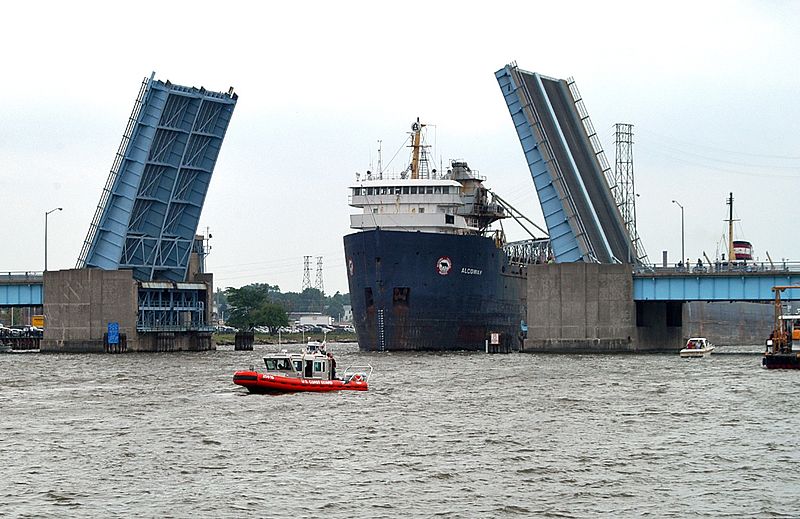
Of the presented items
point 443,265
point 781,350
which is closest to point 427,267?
point 443,265

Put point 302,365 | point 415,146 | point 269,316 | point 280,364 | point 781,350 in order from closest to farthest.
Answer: point 302,365 → point 280,364 → point 781,350 → point 415,146 → point 269,316

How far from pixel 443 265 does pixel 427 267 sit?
3.74ft

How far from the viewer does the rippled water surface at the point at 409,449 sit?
82.0ft

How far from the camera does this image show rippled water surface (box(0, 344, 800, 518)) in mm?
25000

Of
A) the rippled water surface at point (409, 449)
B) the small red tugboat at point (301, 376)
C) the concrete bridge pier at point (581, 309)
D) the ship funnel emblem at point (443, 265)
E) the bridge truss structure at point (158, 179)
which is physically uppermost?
the bridge truss structure at point (158, 179)

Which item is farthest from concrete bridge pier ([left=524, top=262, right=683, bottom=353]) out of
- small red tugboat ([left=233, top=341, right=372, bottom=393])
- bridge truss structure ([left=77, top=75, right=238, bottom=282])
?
small red tugboat ([left=233, top=341, right=372, bottom=393])

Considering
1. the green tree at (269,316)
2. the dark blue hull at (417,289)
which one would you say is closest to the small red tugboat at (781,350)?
the dark blue hull at (417,289)

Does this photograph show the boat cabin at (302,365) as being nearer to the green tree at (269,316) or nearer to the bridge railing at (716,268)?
the bridge railing at (716,268)

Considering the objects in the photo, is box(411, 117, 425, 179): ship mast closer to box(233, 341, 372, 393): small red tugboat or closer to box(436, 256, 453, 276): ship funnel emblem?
box(436, 256, 453, 276): ship funnel emblem

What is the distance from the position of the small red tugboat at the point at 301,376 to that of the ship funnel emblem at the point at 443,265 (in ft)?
101

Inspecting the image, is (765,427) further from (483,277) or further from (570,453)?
(483,277)

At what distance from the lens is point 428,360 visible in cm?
6844

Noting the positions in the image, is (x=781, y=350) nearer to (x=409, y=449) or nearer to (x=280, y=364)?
(x=280, y=364)

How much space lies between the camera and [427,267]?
3049 inches
